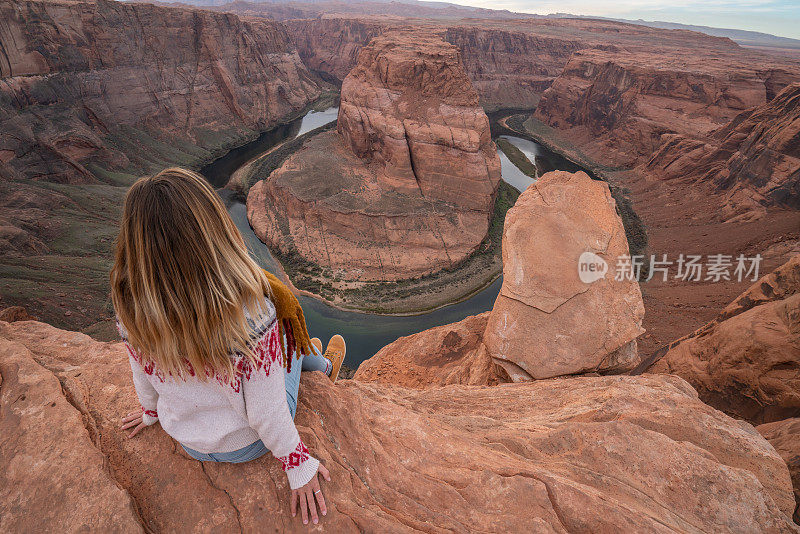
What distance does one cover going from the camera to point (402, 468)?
11.1 feet

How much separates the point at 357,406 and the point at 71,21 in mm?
47946

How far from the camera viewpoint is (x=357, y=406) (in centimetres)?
391

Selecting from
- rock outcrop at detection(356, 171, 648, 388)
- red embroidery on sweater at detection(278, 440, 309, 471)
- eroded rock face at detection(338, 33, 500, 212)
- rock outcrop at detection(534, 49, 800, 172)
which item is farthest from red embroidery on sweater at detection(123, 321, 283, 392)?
rock outcrop at detection(534, 49, 800, 172)

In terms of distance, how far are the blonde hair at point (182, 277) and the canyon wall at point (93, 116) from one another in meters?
17.8

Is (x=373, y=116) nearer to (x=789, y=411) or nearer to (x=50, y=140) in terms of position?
(x=50, y=140)

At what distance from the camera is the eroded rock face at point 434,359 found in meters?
10.8

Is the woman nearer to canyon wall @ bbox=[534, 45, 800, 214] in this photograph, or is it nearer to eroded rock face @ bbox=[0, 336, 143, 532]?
eroded rock face @ bbox=[0, 336, 143, 532]

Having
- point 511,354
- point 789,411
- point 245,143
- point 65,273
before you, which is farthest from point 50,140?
point 789,411

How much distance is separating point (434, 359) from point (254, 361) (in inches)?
423

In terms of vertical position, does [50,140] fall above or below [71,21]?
below

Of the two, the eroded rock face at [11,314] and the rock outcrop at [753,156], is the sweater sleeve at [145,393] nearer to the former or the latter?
the eroded rock face at [11,314]

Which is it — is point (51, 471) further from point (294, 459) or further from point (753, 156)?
point (753, 156)

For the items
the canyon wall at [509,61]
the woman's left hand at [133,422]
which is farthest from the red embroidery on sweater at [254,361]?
the canyon wall at [509,61]

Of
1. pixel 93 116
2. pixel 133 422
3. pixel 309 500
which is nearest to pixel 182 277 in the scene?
pixel 309 500
